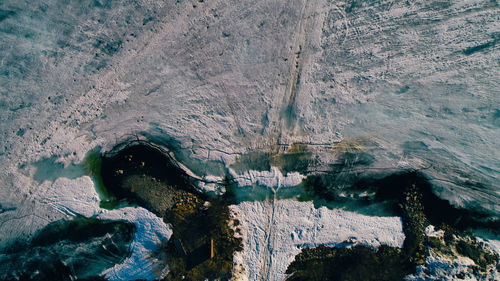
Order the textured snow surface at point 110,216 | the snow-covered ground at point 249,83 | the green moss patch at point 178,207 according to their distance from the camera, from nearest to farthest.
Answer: the snow-covered ground at point 249,83 → the textured snow surface at point 110,216 → the green moss patch at point 178,207

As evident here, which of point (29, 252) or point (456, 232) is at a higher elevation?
point (456, 232)

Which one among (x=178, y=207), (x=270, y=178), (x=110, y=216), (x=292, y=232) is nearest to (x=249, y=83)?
(x=270, y=178)

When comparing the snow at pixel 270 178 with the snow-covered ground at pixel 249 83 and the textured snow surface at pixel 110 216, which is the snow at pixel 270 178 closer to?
the snow-covered ground at pixel 249 83

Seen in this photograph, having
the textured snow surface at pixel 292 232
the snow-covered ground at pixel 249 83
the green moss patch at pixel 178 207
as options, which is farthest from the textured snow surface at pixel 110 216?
the textured snow surface at pixel 292 232

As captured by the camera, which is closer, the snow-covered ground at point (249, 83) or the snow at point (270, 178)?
the snow-covered ground at point (249, 83)

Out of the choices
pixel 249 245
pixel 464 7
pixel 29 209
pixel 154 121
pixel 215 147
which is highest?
pixel 464 7

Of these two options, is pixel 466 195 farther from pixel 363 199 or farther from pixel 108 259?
pixel 108 259

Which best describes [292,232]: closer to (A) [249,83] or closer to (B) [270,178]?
(B) [270,178]

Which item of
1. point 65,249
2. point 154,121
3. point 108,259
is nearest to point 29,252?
point 65,249

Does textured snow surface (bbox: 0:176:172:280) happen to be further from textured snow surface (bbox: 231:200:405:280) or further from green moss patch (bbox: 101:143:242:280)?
textured snow surface (bbox: 231:200:405:280)
